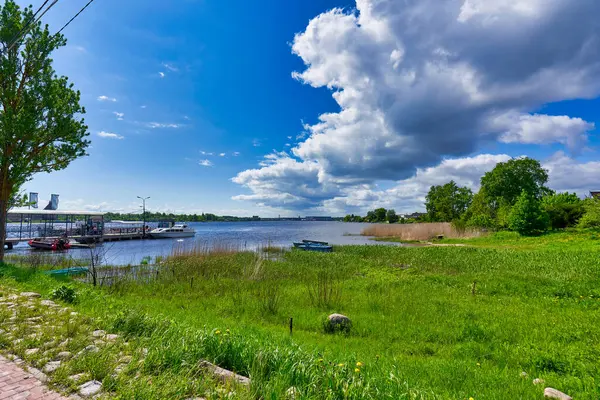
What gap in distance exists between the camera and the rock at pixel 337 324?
23.0ft

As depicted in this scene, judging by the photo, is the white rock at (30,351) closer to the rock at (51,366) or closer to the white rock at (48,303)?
the rock at (51,366)

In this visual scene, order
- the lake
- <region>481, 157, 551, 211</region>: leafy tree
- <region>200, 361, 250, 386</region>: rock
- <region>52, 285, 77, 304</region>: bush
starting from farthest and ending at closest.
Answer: <region>481, 157, 551, 211</region>: leafy tree, the lake, <region>52, 285, 77, 304</region>: bush, <region>200, 361, 250, 386</region>: rock

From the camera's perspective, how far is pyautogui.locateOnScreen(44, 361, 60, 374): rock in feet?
11.6

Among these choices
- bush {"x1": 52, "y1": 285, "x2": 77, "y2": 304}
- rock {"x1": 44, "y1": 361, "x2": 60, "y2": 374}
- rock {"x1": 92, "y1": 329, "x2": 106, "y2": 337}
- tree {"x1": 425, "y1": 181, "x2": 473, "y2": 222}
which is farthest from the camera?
tree {"x1": 425, "y1": 181, "x2": 473, "y2": 222}

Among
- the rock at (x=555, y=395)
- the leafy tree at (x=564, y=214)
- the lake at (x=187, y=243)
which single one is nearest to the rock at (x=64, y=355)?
the rock at (x=555, y=395)

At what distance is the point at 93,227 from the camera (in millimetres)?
43125

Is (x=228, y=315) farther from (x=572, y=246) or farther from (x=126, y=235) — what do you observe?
(x=126, y=235)

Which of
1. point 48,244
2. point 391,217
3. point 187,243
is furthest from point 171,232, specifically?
point 391,217

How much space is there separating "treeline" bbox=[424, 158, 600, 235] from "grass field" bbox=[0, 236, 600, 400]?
1846 centimetres

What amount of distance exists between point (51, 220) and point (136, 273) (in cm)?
3541

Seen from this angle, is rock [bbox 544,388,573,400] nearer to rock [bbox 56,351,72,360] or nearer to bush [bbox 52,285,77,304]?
rock [bbox 56,351,72,360]

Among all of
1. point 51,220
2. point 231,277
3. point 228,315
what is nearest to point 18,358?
point 228,315

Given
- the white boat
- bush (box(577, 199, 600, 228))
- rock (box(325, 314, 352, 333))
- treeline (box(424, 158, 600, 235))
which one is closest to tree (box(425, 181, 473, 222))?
treeline (box(424, 158, 600, 235))

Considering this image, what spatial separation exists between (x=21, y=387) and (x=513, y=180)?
68062mm
